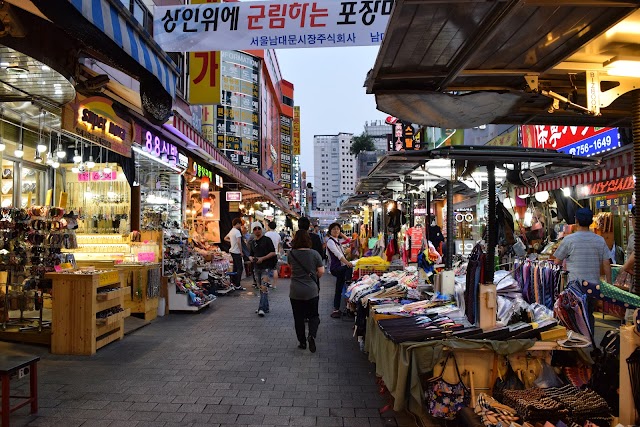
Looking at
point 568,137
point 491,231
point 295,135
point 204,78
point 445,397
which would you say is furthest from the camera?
point 295,135

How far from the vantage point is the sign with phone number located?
10.9 metres

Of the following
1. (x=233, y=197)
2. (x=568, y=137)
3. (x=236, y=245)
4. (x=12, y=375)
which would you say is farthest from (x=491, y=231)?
(x=233, y=197)

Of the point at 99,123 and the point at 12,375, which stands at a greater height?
the point at 99,123

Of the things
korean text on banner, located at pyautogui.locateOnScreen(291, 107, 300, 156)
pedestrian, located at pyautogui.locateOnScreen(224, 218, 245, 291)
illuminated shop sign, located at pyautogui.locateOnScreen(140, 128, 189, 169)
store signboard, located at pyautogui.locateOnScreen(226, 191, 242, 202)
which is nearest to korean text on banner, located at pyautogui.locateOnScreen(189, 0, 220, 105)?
illuminated shop sign, located at pyautogui.locateOnScreen(140, 128, 189, 169)

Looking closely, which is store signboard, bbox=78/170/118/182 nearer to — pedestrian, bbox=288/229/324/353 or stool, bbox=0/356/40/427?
pedestrian, bbox=288/229/324/353

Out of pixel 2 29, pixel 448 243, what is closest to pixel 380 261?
pixel 448 243

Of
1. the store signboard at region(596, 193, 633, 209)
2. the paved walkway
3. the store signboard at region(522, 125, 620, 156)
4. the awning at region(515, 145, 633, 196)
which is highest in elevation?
the store signboard at region(522, 125, 620, 156)

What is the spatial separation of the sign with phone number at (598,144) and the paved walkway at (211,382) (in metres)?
7.70

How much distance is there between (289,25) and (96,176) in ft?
19.5

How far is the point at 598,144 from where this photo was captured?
11.7 meters

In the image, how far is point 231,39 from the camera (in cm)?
723

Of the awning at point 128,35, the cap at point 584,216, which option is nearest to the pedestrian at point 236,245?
the awning at point 128,35

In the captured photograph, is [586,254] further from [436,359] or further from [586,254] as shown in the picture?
[436,359]

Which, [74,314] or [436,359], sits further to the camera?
[74,314]
